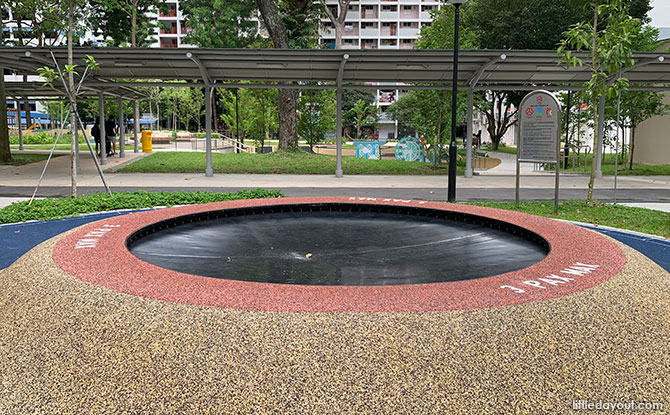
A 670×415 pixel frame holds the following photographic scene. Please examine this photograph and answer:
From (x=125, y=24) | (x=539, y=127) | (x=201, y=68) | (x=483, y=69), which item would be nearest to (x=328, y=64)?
(x=201, y=68)

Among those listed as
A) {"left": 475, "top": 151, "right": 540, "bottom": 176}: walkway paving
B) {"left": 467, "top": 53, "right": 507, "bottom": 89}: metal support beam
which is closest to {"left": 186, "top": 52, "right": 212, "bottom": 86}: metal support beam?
{"left": 467, "top": 53, "right": 507, "bottom": 89}: metal support beam

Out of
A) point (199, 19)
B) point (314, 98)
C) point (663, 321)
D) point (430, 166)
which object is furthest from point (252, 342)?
point (199, 19)

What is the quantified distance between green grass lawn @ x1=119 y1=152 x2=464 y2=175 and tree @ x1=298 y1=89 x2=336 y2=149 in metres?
6.17

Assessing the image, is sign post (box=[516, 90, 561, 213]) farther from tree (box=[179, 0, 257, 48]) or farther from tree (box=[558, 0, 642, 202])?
tree (box=[179, 0, 257, 48])

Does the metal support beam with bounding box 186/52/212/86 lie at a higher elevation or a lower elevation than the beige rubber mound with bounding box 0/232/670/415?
higher

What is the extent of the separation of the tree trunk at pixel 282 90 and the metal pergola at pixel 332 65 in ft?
20.8

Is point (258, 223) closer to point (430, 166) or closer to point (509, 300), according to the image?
point (509, 300)

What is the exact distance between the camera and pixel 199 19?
52438 mm

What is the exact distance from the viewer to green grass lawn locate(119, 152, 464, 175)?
25156 mm

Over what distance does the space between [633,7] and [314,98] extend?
23715mm

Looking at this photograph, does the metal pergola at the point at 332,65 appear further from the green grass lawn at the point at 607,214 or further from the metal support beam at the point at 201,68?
the green grass lawn at the point at 607,214

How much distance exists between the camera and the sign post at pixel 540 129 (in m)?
13.1

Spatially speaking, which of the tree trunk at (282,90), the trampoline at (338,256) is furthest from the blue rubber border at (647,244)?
the tree trunk at (282,90)

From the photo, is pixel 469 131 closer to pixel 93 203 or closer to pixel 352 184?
pixel 352 184
